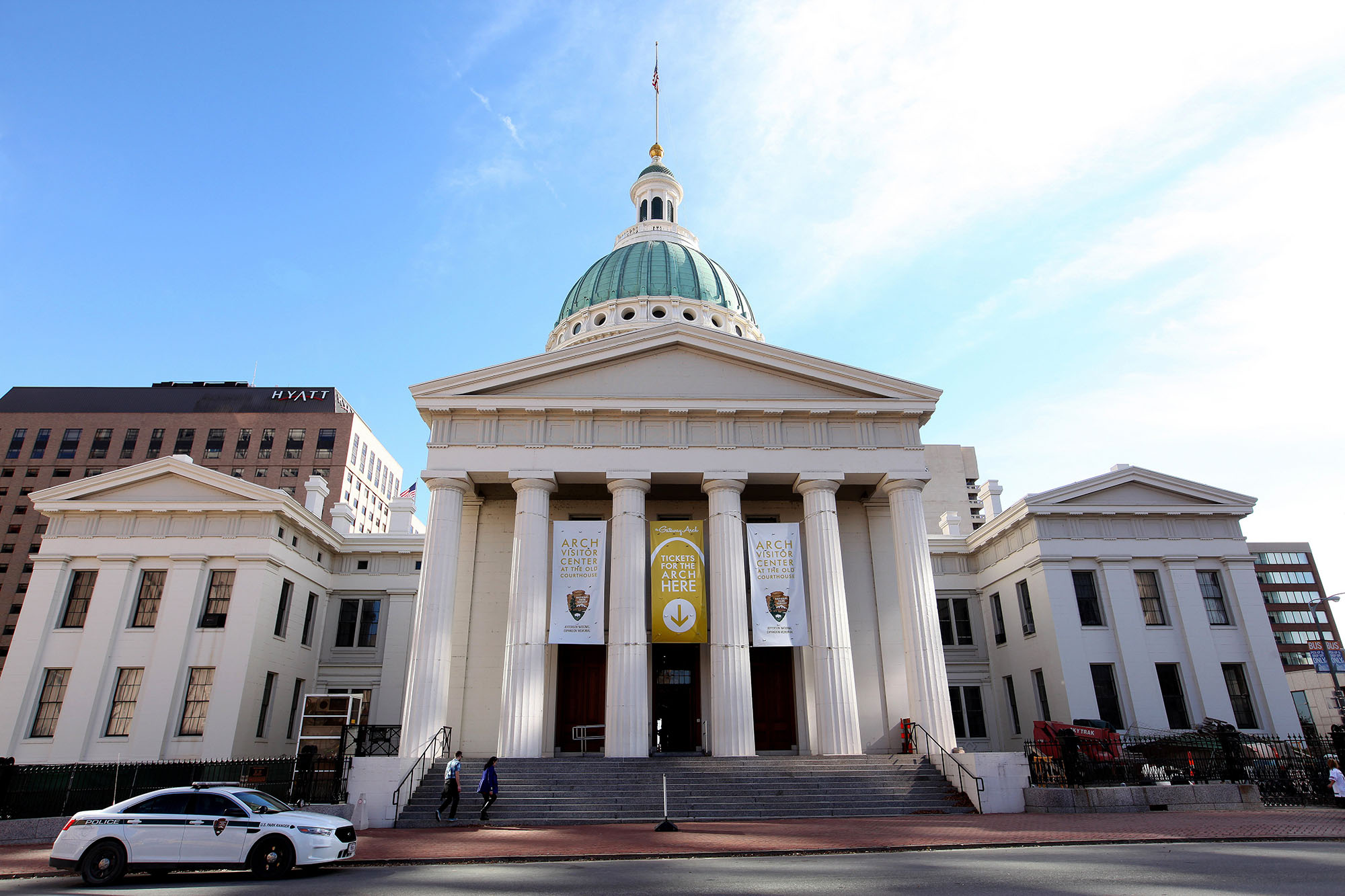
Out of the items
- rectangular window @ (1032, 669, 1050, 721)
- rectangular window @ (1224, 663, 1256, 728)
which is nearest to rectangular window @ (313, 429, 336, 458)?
rectangular window @ (1032, 669, 1050, 721)

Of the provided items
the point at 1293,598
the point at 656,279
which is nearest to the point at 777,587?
the point at 656,279

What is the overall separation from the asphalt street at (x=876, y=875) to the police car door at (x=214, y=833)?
373 mm

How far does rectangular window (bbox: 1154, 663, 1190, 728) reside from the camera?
30.6m

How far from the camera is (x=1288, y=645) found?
84.7 metres

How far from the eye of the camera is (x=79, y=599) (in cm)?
Result: 3155

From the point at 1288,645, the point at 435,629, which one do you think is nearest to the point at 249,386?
the point at 435,629

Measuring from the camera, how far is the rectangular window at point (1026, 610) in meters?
32.9

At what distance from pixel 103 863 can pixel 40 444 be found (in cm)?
8677

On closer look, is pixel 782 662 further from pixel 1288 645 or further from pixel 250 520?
pixel 1288 645

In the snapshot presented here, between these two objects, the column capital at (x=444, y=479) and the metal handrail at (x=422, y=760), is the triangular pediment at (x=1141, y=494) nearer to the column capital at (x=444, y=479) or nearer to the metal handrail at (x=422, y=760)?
the column capital at (x=444, y=479)

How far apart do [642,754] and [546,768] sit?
118 inches

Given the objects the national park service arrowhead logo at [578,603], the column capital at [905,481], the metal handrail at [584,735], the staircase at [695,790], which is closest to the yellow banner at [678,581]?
the national park service arrowhead logo at [578,603]

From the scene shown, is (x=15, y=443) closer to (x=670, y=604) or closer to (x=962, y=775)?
(x=670, y=604)

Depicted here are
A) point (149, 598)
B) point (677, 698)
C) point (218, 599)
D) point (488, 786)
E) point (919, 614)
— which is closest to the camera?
point (488, 786)
